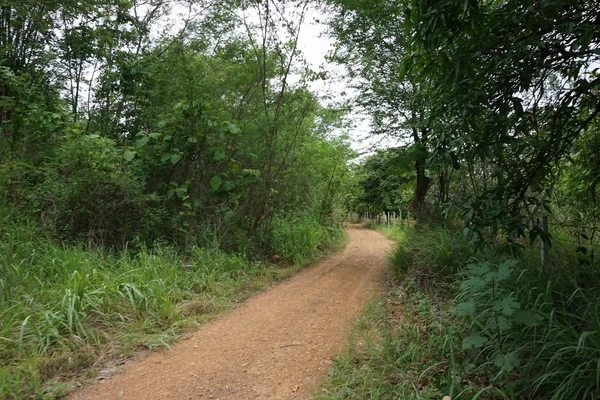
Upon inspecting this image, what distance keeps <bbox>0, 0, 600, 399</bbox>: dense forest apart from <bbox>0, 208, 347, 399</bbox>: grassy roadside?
0.03 metres

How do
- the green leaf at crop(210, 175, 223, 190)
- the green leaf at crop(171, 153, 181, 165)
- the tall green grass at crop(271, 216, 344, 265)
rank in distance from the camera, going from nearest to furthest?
the green leaf at crop(171, 153, 181, 165)
the green leaf at crop(210, 175, 223, 190)
the tall green grass at crop(271, 216, 344, 265)

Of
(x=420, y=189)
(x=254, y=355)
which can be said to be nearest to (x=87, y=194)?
(x=254, y=355)

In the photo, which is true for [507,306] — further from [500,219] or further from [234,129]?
[234,129]

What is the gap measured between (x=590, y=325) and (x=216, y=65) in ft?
25.3

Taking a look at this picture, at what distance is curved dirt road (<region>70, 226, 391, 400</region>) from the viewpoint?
2.79 metres

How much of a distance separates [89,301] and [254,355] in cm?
192

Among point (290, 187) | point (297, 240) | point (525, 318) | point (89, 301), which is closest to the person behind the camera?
point (525, 318)

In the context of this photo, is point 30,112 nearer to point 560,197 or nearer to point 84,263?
point 84,263

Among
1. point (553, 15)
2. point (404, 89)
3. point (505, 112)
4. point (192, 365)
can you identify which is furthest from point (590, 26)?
point (404, 89)

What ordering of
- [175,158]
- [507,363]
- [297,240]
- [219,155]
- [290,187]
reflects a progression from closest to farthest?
1. [507,363]
2. [175,158]
3. [219,155]
4. [297,240]
5. [290,187]

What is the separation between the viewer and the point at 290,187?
9.65m

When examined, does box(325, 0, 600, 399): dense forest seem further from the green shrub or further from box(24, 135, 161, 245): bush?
box(24, 135, 161, 245): bush

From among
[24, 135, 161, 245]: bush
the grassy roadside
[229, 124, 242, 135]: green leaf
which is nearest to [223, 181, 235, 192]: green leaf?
[229, 124, 242, 135]: green leaf

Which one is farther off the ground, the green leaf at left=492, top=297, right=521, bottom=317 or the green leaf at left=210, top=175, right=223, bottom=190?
the green leaf at left=210, top=175, right=223, bottom=190
